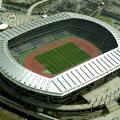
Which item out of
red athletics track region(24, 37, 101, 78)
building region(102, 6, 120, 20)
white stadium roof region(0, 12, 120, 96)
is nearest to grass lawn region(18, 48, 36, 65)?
red athletics track region(24, 37, 101, 78)

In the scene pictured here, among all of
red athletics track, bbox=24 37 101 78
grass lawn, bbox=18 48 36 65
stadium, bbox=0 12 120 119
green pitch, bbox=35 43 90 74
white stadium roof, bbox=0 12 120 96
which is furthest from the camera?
grass lawn, bbox=18 48 36 65

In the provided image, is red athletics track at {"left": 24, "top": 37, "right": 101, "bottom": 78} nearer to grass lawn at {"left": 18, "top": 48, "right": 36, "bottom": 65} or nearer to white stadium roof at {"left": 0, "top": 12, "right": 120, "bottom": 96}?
grass lawn at {"left": 18, "top": 48, "right": 36, "bottom": 65}

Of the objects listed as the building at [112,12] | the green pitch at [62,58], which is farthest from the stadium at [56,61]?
the building at [112,12]

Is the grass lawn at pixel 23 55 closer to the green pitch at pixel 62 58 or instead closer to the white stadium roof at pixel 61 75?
the green pitch at pixel 62 58

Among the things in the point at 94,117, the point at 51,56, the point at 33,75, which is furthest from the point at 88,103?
the point at 51,56

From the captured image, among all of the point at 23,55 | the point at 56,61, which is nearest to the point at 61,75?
the point at 56,61

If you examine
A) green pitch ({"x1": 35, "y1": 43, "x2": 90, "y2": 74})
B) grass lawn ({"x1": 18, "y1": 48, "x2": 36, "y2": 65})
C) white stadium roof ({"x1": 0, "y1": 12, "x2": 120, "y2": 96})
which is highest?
white stadium roof ({"x1": 0, "y1": 12, "x2": 120, "y2": 96})

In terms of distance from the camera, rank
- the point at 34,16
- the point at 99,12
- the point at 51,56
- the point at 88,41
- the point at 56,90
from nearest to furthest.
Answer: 1. the point at 56,90
2. the point at 51,56
3. the point at 88,41
4. the point at 34,16
5. the point at 99,12

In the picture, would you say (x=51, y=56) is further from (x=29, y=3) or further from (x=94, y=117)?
(x=29, y=3)
